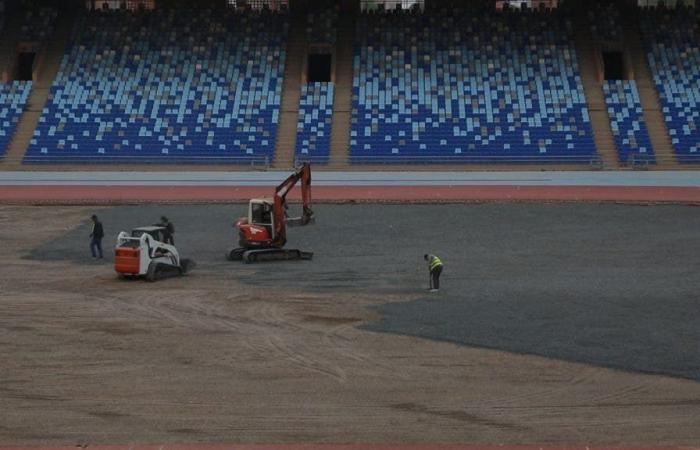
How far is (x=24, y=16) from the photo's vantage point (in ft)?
216

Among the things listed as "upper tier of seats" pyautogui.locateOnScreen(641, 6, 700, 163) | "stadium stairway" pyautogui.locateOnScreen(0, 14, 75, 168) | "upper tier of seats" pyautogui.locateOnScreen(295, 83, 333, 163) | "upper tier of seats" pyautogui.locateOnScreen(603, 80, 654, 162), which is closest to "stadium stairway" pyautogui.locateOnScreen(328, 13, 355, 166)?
"upper tier of seats" pyautogui.locateOnScreen(295, 83, 333, 163)

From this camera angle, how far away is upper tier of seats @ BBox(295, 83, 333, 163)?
55.8 m

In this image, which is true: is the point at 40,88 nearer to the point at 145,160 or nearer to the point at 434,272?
the point at 145,160

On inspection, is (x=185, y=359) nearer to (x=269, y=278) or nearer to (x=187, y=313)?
(x=187, y=313)

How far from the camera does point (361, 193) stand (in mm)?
46500

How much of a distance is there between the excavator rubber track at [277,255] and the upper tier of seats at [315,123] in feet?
80.0

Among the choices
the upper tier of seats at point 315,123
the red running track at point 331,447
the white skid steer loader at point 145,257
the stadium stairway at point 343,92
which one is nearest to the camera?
the red running track at point 331,447

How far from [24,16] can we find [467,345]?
52.7 meters

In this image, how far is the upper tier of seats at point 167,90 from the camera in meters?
56.4

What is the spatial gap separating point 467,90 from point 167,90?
54.2 ft

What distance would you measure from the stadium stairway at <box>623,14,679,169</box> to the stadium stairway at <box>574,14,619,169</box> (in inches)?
79.7

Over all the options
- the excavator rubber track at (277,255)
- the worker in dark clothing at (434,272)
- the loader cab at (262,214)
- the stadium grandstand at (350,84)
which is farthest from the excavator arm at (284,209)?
the stadium grandstand at (350,84)

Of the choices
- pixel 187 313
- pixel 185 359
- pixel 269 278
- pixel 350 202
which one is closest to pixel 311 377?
pixel 185 359

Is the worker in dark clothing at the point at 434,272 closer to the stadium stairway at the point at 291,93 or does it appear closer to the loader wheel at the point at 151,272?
the loader wheel at the point at 151,272
